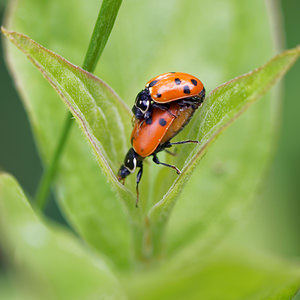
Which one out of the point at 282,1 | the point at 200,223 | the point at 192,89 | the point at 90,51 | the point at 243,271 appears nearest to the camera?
the point at 243,271

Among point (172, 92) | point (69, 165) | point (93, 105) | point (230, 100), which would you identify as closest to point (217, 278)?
point (230, 100)

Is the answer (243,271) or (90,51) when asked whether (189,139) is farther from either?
(243,271)

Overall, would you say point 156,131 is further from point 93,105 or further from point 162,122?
point 93,105

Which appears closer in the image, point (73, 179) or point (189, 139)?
point (189, 139)

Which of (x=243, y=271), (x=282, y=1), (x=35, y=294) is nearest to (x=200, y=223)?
(x=35, y=294)

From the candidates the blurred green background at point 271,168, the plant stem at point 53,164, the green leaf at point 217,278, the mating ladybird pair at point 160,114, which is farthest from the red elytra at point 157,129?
the blurred green background at point 271,168

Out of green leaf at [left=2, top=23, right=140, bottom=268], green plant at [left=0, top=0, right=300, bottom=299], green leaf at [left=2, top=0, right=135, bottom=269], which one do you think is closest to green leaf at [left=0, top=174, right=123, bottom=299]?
green plant at [left=0, top=0, right=300, bottom=299]
